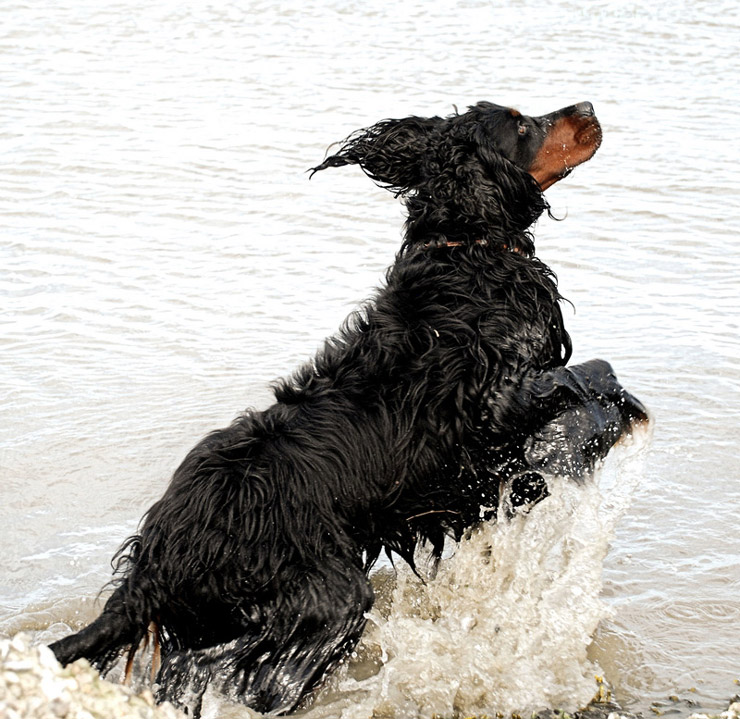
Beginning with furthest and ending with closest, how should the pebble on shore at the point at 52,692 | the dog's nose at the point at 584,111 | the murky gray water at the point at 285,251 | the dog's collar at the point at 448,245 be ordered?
the murky gray water at the point at 285,251
the dog's nose at the point at 584,111
the dog's collar at the point at 448,245
the pebble on shore at the point at 52,692

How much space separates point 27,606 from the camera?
4.15 m

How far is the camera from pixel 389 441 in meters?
3.51

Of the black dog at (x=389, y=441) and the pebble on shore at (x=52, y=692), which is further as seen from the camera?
the black dog at (x=389, y=441)

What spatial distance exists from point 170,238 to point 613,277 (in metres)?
3.33

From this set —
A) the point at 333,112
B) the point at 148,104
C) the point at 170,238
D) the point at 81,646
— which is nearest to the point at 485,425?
the point at 81,646

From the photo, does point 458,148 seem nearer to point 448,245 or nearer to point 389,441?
point 448,245

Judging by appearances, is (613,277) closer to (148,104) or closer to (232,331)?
(232,331)

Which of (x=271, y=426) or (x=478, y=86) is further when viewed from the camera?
(x=478, y=86)

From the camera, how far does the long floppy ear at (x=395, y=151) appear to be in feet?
13.5

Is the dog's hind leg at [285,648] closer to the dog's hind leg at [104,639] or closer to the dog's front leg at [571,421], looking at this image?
the dog's hind leg at [104,639]

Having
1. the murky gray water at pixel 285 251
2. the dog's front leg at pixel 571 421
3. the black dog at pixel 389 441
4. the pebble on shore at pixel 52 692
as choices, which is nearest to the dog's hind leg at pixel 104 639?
the black dog at pixel 389 441

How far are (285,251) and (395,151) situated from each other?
11.9 ft

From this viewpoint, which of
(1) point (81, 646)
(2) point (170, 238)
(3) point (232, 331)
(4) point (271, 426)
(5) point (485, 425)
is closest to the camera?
(1) point (81, 646)

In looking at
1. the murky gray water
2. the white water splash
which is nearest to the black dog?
the white water splash
